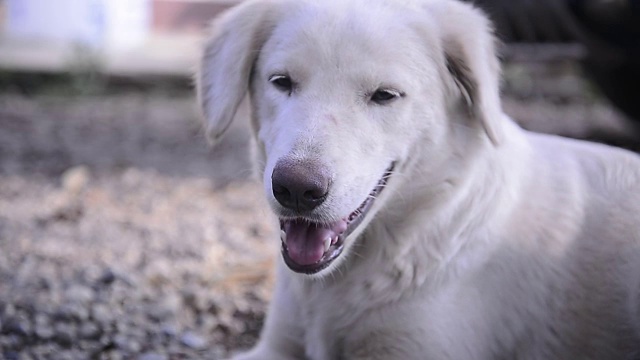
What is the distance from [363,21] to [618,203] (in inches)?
42.3

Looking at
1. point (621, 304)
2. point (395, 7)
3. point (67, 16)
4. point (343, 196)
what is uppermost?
point (395, 7)

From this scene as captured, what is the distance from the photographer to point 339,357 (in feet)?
9.49

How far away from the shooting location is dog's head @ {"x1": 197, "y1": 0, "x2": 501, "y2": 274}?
99.0 inches

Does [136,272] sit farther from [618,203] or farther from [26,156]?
[26,156]

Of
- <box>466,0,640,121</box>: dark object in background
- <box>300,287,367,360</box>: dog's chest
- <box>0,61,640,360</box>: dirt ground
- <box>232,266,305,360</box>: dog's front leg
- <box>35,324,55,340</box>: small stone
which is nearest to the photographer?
<box>300,287,367,360</box>: dog's chest

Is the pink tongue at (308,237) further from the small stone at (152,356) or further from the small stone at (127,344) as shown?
the small stone at (127,344)

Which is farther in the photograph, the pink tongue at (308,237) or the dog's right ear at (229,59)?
the dog's right ear at (229,59)

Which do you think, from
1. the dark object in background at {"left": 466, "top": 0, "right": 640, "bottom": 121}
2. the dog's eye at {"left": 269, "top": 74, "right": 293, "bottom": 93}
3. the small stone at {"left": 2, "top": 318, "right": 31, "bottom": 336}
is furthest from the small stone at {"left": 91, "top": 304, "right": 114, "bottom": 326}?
the dark object in background at {"left": 466, "top": 0, "right": 640, "bottom": 121}

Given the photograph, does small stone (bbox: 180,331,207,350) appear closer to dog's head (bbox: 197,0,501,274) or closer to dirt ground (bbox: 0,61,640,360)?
dirt ground (bbox: 0,61,640,360)

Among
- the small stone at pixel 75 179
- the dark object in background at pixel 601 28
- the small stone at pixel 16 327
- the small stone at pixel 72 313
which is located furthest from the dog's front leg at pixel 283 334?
the dark object in background at pixel 601 28

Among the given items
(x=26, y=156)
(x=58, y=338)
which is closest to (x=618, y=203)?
(x=58, y=338)

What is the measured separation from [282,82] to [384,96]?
0.33m

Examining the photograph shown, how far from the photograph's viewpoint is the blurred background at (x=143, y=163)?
357cm

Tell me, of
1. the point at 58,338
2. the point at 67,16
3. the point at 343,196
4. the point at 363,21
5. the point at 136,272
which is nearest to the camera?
the point at 343,196
